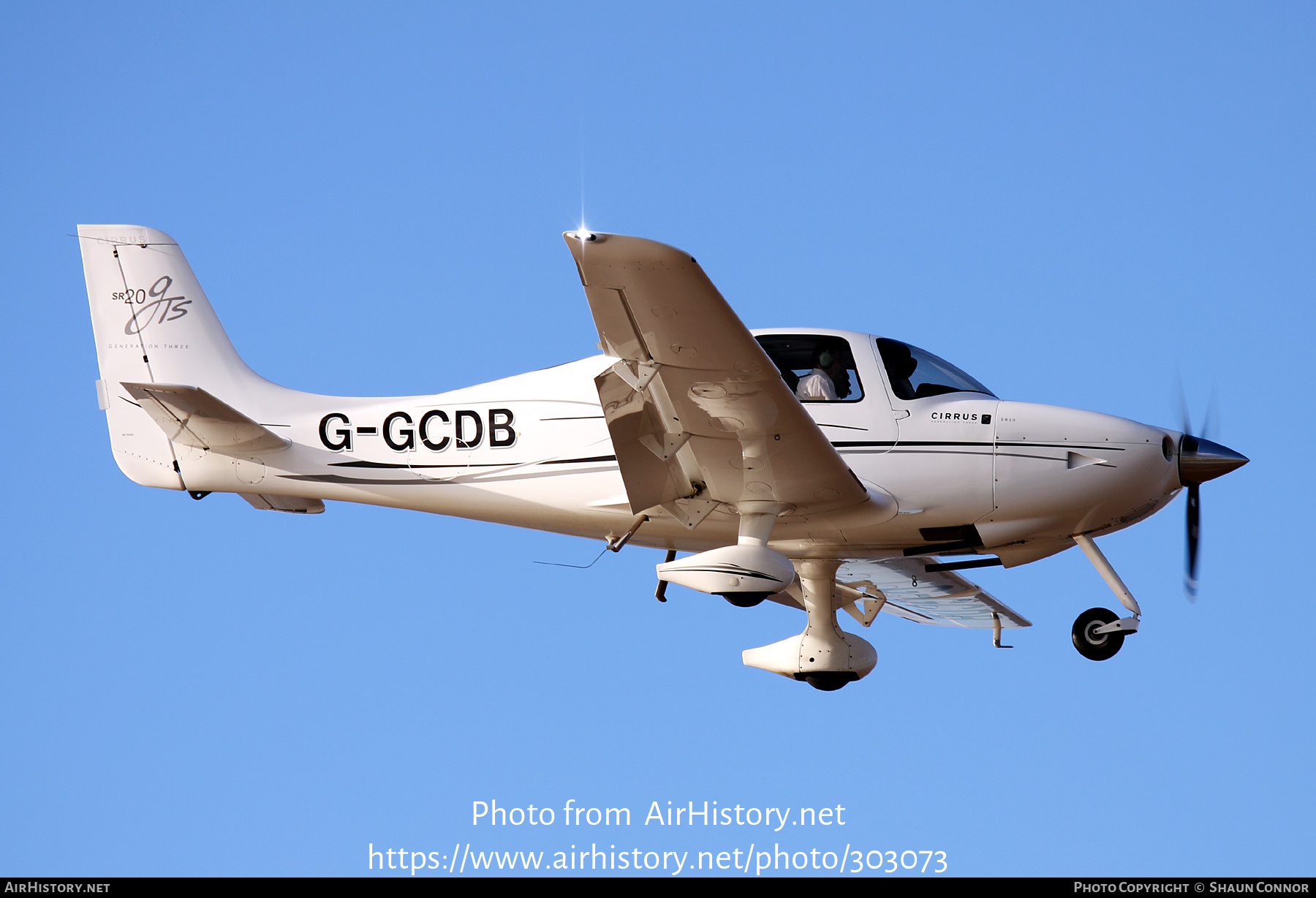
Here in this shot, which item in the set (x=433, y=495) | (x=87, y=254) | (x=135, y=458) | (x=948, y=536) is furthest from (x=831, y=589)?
(x=87, y=254)

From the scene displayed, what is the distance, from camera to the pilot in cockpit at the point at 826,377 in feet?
37.3

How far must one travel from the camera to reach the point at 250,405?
13047mm

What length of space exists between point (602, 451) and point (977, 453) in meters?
3.11

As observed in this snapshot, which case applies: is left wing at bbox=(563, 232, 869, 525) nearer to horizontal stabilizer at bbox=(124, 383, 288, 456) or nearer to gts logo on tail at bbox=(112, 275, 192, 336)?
horizontal stabilizer at bbox=(124, 383, 288, 456)

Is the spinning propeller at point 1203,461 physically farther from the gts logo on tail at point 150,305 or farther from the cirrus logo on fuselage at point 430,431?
the gts logo on tail at point 150,305

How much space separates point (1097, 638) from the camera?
11227 millimetres

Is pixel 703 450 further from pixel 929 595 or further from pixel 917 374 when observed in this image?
pixel 929 595

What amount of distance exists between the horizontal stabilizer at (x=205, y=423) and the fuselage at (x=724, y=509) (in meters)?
0.13

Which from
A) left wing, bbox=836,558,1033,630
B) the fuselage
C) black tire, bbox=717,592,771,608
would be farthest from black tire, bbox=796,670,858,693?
black tire, bbox=717,592,771,608

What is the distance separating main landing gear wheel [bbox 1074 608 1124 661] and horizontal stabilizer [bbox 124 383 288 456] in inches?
277

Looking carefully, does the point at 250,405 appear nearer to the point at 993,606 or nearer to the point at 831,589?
the point at 831,589

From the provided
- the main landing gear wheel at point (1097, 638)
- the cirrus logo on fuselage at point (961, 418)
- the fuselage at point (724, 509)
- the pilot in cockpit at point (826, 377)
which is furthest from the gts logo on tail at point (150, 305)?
the main landing gear wheel at point (1097, 638)

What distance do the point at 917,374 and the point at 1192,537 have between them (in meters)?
2.73

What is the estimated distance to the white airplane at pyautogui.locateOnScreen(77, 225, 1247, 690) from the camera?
33.4 feet
